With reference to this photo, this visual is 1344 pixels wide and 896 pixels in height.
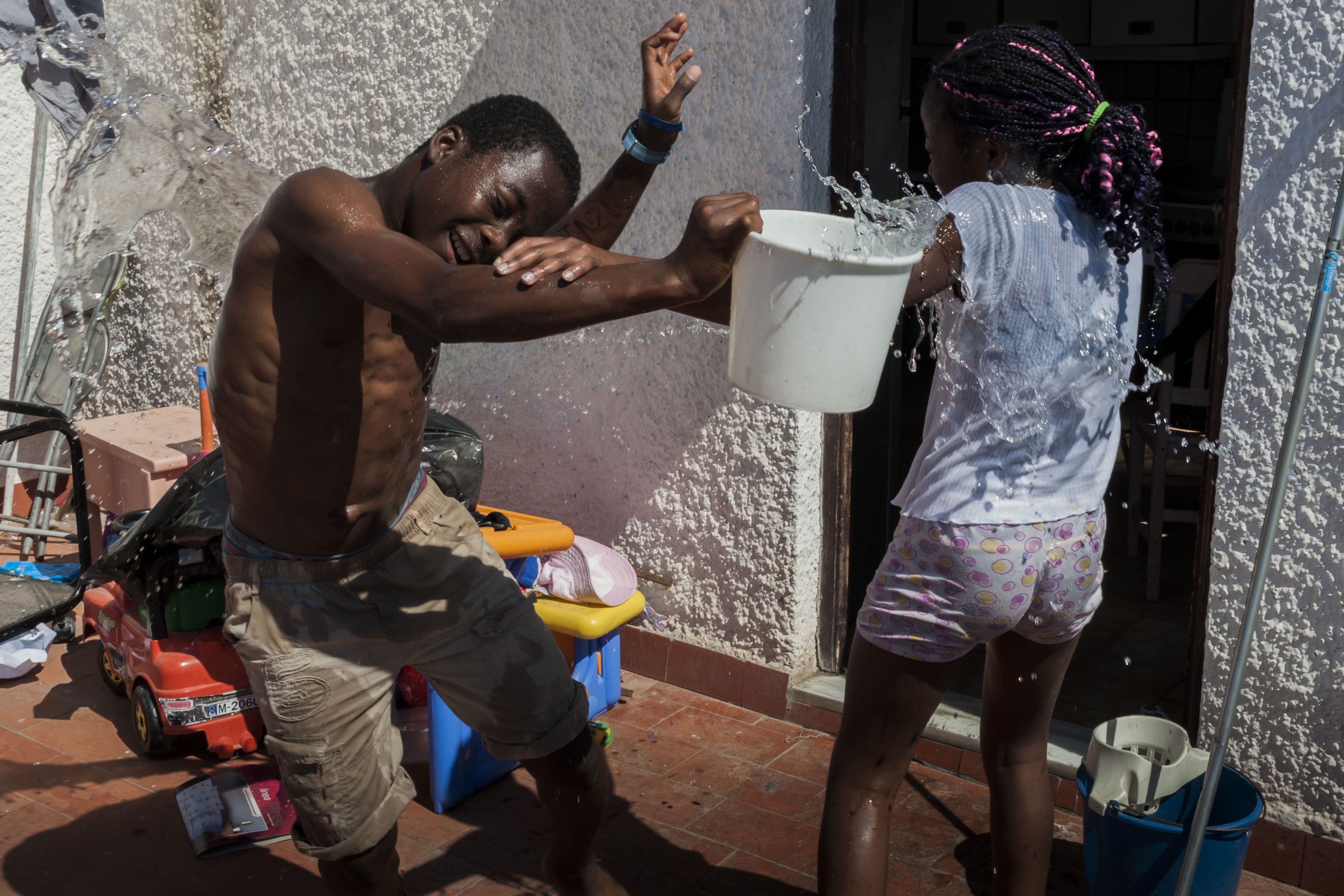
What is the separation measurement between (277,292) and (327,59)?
294 centimetres

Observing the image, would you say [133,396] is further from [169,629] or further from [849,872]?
[849,872]

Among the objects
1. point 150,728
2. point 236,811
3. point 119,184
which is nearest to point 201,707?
point 150,728

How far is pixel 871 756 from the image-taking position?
7.51ft

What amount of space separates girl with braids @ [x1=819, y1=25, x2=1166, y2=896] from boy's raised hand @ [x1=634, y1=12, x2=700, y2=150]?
0.53m

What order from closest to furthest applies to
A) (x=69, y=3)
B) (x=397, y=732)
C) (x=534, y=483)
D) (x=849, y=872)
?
(x=849, y=872) < (x=397, y=732) < (x=534, y=483) < (x=69, y=3)

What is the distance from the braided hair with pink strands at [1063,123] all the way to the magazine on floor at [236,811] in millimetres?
2459

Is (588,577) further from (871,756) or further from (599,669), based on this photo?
(871,756)

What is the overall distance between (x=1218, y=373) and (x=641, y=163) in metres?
1.61

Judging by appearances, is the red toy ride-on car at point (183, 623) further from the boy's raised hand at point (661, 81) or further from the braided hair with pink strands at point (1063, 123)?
the braided hair with pink strands at point (1063, 123)

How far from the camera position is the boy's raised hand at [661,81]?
2414 millimetres

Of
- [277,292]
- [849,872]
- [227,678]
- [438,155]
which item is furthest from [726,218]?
[227,678]

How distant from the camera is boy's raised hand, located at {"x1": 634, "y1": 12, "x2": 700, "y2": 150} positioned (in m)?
2.41

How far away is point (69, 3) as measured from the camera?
18.9 ft

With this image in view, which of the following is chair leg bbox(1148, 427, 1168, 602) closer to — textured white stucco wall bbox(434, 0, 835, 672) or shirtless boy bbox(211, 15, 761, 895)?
textured white stucco wall bbox(434, 0, 835, 672)
